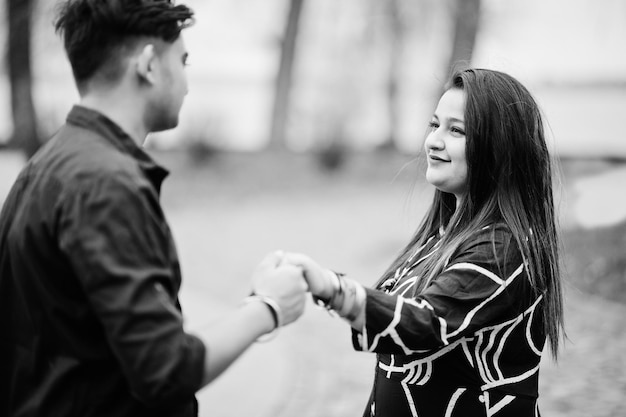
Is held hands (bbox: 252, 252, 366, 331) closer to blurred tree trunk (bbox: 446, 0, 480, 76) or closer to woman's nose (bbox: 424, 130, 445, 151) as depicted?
woman's nose (bbox: 424, 130, 445, 151)

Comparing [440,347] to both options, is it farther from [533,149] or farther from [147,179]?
[147,179]

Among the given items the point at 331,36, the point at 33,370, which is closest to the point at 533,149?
the point at 33,370

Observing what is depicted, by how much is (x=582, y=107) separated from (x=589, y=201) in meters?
16.8

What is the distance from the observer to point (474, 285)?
7.12ft

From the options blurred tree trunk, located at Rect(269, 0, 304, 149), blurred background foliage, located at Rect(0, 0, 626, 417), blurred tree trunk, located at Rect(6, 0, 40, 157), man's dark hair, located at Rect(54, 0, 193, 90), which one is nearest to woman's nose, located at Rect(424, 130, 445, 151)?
blurred background foliage, located at Rect(0, 0, 626, 417)

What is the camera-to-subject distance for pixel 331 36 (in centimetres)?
1906

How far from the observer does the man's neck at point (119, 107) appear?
1753 millimetres

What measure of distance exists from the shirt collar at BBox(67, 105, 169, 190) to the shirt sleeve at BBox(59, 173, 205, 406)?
6.5 inches

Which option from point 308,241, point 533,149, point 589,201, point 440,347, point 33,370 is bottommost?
point 308,241

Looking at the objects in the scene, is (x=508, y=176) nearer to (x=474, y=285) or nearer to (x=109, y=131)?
(x=474, y=285)

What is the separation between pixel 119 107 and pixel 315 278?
2.43 ft

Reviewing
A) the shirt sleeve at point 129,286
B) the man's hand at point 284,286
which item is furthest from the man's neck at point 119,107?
the man's hand at point 284,286

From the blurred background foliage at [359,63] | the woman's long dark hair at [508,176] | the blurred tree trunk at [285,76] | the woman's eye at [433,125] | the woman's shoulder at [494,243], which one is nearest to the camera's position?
the woman's shoulder at [494,243]

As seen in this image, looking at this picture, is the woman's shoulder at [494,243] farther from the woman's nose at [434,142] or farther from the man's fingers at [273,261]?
the man's fingers at [273,261]
